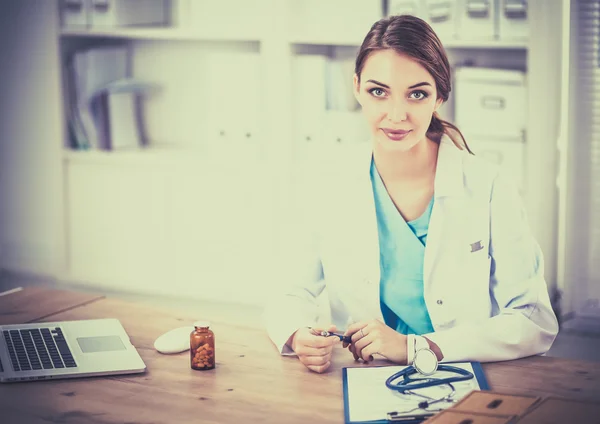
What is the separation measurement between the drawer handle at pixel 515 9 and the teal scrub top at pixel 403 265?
5.04 feet

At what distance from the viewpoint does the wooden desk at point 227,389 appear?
4.22 feet

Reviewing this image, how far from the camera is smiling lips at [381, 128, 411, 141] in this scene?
172 cm

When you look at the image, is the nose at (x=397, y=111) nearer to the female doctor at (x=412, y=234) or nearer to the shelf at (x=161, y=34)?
the female doctor at (x=412, y=234)

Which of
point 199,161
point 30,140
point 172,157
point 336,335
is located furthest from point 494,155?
point 30,140

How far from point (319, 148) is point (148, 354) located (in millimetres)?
1959

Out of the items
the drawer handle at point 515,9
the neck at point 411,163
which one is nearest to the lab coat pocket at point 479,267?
the neck at point 411,163

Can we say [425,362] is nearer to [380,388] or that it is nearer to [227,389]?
[380,388]

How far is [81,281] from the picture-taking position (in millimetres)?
3967

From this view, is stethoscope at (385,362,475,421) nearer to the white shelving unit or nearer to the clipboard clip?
the clipboard clip

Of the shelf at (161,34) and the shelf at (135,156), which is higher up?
the shelf at (161,34)

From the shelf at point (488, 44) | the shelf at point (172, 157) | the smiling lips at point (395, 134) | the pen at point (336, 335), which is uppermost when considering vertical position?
the shelf at point (488, 44)

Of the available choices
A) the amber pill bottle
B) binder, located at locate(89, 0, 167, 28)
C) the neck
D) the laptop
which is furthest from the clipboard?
binder, located at locate(89, 0, 167, 28)

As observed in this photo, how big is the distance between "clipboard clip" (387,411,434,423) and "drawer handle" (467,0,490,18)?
2.18 m

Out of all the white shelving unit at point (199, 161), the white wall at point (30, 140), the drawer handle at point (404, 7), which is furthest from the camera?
the white wall at point (30, 140)
